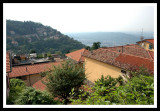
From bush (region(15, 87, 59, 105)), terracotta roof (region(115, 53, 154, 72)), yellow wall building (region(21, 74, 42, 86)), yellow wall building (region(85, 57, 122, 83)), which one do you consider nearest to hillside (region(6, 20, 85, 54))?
yellow wall building (region(21, 74, 42, 86))

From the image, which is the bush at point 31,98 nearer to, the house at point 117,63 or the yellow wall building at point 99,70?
the house at point 117,63

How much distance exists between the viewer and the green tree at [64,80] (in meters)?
7.76

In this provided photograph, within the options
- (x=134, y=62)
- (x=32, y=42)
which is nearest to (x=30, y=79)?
(x=134, y=62)

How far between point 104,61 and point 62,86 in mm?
5686

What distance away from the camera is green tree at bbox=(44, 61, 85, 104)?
7.76 m

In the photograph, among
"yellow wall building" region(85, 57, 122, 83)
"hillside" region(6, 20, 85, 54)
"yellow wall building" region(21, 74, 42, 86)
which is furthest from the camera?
"hillside" region(6, 20, 85, 54)

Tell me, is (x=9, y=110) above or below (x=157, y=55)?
below

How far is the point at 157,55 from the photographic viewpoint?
2426 mm

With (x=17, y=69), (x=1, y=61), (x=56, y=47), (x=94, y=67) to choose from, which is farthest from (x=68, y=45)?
(x=1, y=61)

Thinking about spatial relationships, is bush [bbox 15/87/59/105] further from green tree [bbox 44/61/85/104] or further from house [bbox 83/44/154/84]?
house [bbox 83/44/154/84]

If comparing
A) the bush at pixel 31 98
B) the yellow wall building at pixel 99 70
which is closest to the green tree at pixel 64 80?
the yellow wall building at pixel 99 70

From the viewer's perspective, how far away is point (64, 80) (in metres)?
7.75

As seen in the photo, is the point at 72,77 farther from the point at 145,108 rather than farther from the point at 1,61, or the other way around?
the point at 145,108

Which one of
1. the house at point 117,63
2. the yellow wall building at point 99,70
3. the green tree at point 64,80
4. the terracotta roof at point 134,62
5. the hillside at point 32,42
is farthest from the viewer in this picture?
the hillside at point 32,42
